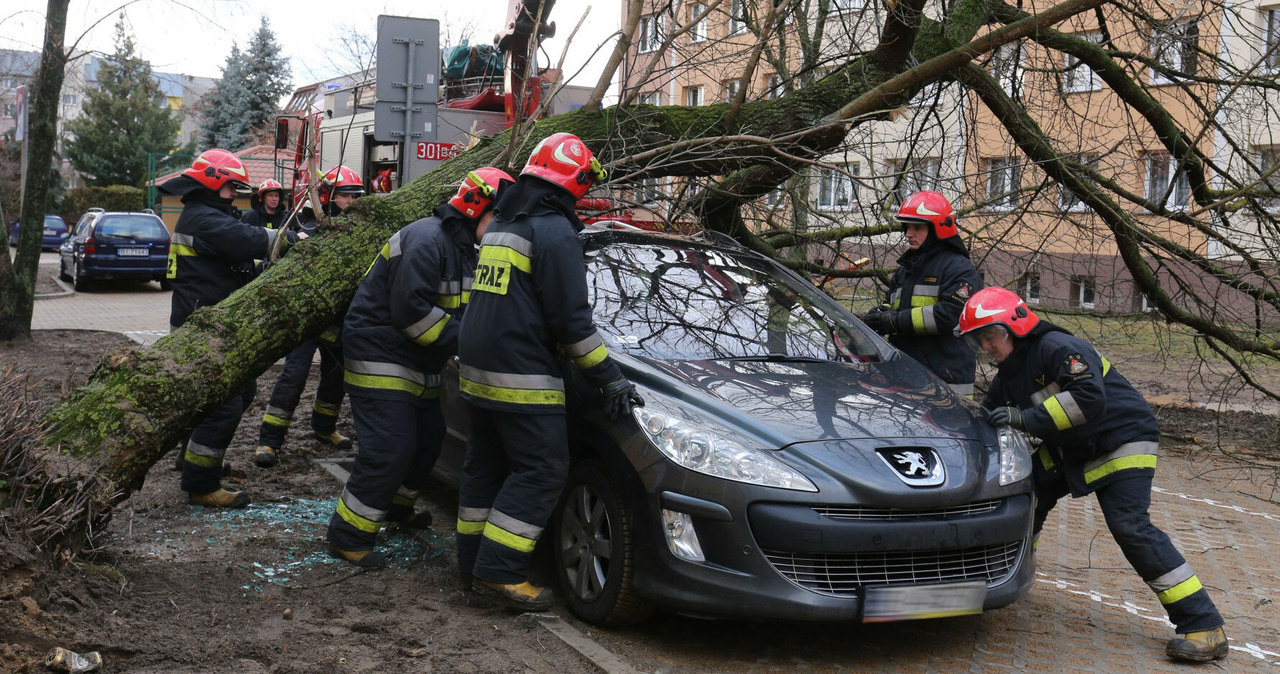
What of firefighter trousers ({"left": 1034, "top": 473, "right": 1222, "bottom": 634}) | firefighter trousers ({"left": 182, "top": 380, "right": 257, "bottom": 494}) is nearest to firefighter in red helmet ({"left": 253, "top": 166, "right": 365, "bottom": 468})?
firefighter trousers ({"left": 182, "top": 380, "right": 257, "bottom": 494})

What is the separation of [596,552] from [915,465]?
1.23 m

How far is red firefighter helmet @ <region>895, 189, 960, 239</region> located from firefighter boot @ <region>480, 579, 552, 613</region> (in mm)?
2964

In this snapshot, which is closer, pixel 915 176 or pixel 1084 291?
pixel 915 176

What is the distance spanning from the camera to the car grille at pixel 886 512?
12.1ft

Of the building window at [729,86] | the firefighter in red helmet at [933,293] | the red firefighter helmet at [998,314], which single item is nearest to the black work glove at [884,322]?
the firefighter in red helmet at [933,293]

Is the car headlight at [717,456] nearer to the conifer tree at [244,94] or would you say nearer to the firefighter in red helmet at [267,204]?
the firefighter in red helmet at [267,204]

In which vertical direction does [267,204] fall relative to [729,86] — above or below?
below

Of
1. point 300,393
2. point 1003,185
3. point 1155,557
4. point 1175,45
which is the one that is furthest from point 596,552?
point 1175,45

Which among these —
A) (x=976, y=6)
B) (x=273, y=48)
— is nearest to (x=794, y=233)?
(x=976, y=6)

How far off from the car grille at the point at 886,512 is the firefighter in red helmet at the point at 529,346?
82 cm

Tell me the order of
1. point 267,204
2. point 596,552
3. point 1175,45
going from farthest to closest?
point 267,204, point 1175,45, point 596,552

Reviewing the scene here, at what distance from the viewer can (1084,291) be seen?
9031 millimetres

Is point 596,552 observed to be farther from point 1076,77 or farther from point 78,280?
point 78,280

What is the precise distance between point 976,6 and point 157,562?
5976mm
